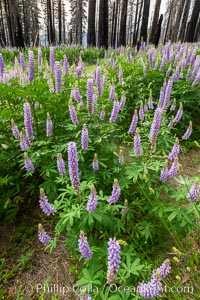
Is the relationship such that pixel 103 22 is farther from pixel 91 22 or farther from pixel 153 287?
pixel 153 287

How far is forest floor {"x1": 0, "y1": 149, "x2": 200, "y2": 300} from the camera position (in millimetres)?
2973

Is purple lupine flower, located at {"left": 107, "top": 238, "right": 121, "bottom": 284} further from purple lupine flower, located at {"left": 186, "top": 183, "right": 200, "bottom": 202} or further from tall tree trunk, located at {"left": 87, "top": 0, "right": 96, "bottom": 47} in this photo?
tall tree trunk, located at {"left": 87, "top": 0, "right": 96, "bottom": 47}

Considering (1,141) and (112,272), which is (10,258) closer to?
(1,141)

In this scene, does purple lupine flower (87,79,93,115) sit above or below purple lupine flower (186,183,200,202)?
above

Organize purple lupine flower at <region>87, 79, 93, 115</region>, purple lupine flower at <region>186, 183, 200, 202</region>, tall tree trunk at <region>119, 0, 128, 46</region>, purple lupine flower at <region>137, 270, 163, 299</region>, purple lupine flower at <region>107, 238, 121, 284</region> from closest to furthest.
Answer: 1. purple lupine flower at <region>107, 238, 121, 284</region>
2. purple lupine flower at <region>137, 270, 163, 299</region>
3. purple lupine flower at <region>186, 183, 200, 202</region>
4. purple lupine flower at <region>87, 79, 93, 115</region>
5. tall tree trunk at <region>119, 0, 128, 46</region>

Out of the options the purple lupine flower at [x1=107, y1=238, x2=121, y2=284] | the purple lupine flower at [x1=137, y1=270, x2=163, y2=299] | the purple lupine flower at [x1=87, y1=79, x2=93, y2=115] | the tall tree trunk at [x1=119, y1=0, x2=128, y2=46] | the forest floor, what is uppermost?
the tall tree trunk at [x1=119, y1=0, x2=128, y2=46]

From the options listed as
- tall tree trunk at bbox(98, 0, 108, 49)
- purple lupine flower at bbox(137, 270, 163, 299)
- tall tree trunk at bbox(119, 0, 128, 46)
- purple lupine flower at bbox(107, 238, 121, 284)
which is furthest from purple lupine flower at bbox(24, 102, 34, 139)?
tall tree trunk at bbox(119, 0, 128, 46)

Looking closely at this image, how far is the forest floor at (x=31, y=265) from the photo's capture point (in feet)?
9.75

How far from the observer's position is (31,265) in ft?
10.8

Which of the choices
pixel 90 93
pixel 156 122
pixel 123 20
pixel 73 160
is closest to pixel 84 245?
pixel 73 160

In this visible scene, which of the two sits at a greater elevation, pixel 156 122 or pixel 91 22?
pixel 91 22

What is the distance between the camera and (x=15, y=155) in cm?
355

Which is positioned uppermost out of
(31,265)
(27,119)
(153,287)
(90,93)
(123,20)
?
(123,20)

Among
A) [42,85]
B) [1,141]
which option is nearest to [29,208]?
[1,141]
